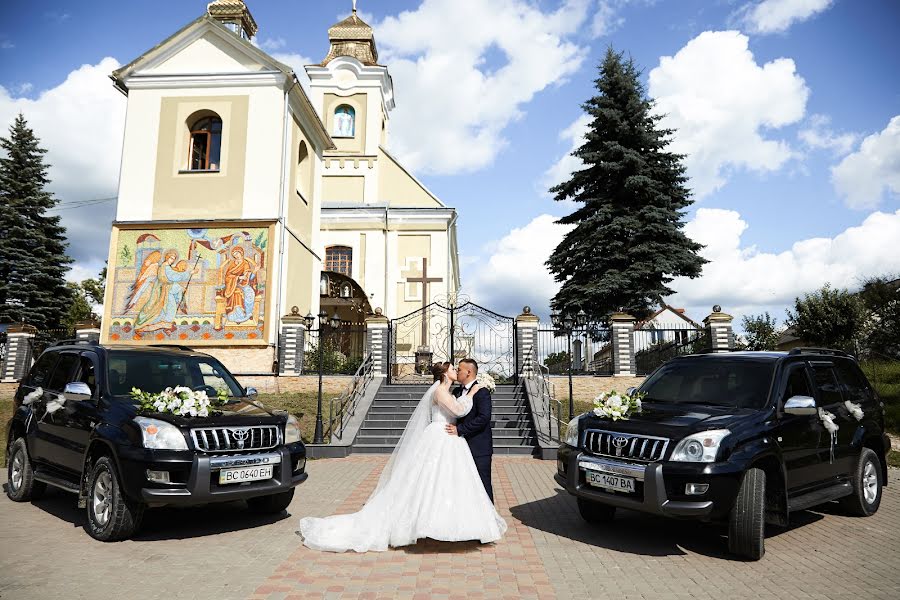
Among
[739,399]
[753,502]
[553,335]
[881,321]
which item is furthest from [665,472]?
[881,321]

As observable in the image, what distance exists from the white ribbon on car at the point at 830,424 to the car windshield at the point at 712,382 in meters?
0.77

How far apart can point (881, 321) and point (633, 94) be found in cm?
1446

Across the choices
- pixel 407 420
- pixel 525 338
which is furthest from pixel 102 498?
pixel 525 338

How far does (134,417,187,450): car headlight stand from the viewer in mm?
5520

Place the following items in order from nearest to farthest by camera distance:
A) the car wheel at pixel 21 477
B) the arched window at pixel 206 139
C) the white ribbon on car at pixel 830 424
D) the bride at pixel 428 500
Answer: the bride at pixel 428 500 → the white ribbon on car at pixel 830 424 → the car wheel at pixel 21 477 → the arched window at pixel 206 139

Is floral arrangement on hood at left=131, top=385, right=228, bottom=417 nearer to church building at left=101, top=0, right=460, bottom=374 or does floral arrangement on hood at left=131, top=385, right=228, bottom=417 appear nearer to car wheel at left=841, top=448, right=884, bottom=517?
car wheel at left=841, top=448, right=884, bottom=517

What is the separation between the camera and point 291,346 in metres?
18.2

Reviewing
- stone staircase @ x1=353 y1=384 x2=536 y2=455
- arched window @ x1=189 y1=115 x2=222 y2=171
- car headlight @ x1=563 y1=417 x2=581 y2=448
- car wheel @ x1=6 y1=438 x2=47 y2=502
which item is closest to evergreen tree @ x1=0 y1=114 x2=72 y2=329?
arched window @ x1=189 y1=115 x2=222 y2=171

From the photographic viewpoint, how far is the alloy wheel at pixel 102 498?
5.68 m

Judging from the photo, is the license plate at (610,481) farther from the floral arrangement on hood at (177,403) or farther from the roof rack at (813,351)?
the floral arrangement on hood at (177,403)

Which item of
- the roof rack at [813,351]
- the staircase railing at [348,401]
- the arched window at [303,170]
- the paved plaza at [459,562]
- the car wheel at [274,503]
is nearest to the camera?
the paved plaza at [459,562]

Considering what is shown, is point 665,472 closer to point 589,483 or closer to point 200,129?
point 589,483

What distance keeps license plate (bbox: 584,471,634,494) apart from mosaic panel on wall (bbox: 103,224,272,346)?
14.5 meters

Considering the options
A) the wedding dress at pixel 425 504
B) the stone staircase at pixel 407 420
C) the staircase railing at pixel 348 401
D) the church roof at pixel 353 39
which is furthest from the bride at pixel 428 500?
the church roof at pixel 353 39
